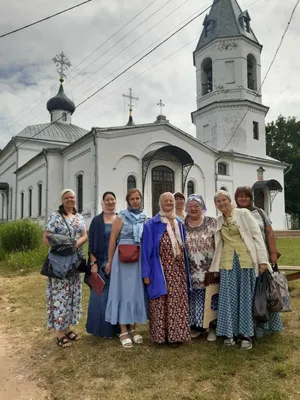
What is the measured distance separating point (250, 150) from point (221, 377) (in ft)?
70.0

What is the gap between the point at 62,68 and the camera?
29.1m

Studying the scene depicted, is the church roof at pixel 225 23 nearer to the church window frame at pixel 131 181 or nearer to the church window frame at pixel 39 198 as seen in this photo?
the church window frame at pixel 131 181

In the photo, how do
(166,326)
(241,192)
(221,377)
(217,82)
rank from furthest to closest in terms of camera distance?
1. (217,82)
2. (241,192)
3. (166,326)
4. (221,377)

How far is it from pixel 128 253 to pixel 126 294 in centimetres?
48

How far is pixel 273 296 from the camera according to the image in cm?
371

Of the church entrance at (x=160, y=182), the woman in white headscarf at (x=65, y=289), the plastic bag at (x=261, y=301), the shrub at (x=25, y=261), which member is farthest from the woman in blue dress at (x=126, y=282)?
the church entrance at (x=160, y=182)

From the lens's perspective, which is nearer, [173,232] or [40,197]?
[173,232]

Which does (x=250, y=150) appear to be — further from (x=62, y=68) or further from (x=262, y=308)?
Result: (x=262, y=308)

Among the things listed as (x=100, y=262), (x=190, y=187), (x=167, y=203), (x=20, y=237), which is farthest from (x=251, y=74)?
(x=100, y=262)

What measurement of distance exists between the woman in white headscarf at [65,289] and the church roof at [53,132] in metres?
25.4

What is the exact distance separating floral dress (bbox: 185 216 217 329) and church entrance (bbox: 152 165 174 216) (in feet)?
45.9

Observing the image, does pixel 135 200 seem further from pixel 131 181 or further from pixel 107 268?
pixel 131 181

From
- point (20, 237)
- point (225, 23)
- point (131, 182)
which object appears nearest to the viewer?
point (20, 237)

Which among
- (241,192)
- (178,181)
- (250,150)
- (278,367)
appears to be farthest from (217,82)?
(278,367)
